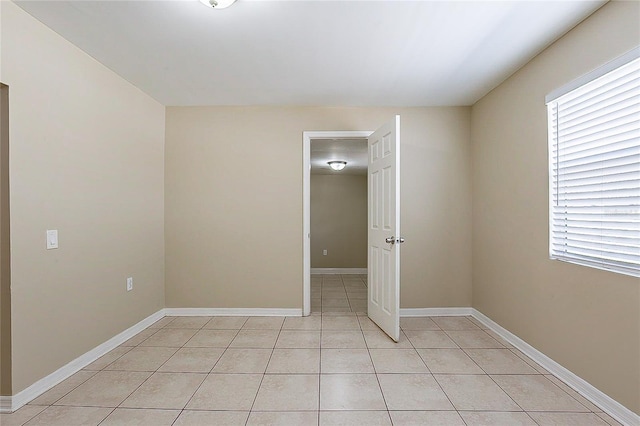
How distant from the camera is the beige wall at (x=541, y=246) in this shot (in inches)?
70.5

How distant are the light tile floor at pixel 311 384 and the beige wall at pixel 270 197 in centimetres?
69

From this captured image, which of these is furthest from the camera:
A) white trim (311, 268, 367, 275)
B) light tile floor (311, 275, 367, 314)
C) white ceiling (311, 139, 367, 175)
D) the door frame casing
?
white trim (311, 268, 367, 275)

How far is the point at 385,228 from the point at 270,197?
134cm

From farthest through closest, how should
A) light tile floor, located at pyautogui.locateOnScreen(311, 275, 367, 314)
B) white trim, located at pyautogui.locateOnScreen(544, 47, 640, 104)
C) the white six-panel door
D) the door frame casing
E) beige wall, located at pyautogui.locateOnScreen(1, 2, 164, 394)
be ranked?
light tile floor, located at pyautogui.locateOnScreen(311, 275, 367, 314)
the door frame casing
the white six-panel door
beige wall, located at pyautogui.locateOnScreen(1, 2, 164, 394)
white trim, located at pyautogui.locateOnScreen(544, 47, 640, 104)

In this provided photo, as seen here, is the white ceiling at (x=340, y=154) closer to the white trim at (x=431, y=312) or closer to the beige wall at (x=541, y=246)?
the beige wall at (x=541, y=246)

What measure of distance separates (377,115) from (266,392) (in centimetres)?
296

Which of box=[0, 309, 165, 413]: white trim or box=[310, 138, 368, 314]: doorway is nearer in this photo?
box=[0, 309, 165, 413]: white trim

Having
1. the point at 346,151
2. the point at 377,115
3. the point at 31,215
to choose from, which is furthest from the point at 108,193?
the point at 346,151

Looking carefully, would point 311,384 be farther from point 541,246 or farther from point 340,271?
point 340,271

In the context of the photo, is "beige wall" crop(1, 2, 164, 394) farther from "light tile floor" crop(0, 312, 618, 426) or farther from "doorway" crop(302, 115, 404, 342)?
"doorway" crop(302, 115, 404, 342)

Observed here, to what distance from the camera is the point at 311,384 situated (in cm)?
219

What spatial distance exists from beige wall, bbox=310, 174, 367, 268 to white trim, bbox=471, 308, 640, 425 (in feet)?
13.8

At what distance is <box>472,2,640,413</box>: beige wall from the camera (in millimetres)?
1790

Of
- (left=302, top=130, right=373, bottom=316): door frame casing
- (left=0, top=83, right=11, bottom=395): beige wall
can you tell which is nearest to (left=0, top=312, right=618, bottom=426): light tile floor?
(left=0, top=83, right=11, bottom=395): beige wall
